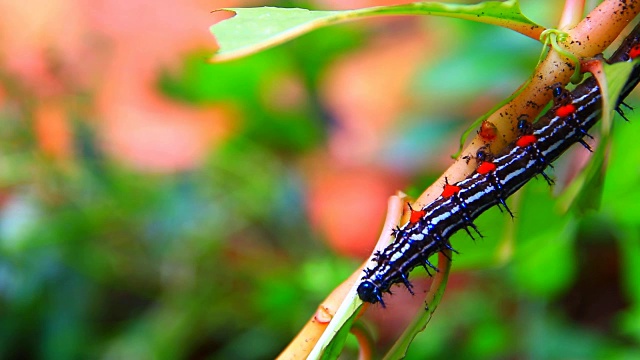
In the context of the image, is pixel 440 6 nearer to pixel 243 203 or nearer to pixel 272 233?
pixel 243 203

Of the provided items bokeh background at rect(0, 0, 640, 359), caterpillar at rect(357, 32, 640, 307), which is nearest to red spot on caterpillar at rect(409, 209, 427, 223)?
caterpillar at rect(357, 32, 640, 307)

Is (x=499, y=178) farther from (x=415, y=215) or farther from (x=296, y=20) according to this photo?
(x=296, y=20)

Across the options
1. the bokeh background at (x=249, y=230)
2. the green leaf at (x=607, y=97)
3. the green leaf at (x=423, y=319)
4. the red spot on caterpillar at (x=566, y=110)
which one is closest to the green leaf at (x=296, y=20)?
the green leaf at (x=607, y=97)

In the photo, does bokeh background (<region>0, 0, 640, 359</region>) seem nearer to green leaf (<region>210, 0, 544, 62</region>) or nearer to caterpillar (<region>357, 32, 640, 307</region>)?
caterpillar (<region>357, 32, 640, 307</region>)

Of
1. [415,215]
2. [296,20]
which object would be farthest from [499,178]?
[296,20]

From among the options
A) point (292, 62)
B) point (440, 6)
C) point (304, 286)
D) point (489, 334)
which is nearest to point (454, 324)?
point (489, 334)

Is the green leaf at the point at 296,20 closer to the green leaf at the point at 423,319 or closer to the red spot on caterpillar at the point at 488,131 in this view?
the red spot on caterpillar at the point at 488,131

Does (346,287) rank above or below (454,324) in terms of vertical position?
above

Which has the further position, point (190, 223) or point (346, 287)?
point (190, 223)
